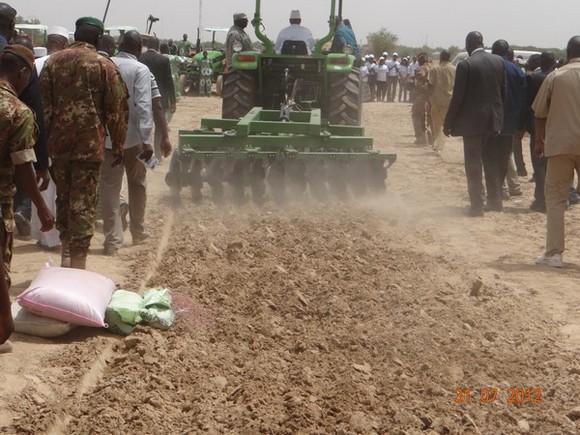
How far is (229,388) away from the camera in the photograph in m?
4.34

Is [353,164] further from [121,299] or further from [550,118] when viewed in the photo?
[121,299]

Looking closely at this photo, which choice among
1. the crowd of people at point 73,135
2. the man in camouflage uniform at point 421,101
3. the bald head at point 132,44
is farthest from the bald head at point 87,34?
the man in camouflage uniform at point 421,101

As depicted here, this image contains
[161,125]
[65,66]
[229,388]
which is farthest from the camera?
[161,125]

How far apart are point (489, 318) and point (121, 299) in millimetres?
2161

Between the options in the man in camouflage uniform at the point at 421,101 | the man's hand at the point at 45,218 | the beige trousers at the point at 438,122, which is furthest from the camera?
the man in camouflage uniform at the point at 421,101

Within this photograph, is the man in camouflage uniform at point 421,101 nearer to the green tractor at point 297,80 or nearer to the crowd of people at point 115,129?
the green tractor at point 297,80

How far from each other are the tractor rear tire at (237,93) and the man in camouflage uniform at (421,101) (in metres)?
4.30

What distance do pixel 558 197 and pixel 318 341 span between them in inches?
125

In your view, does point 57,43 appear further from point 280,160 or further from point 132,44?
point 280,160

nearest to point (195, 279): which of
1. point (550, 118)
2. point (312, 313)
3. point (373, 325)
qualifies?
point (312, 313)

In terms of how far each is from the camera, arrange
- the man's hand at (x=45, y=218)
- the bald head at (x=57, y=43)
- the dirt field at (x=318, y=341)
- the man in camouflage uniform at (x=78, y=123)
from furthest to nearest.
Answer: the bald head at (x=57, y=43) → the man in camouflage uniform at (x=78, y=123) → the man's hand at (x=45, y=218) → the dirt field at (x=318, y=341)

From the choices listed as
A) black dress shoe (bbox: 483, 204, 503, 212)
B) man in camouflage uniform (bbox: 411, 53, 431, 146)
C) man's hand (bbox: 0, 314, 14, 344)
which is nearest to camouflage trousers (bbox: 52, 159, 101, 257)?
man's hand (bbox: 0, 314, 14, 344)

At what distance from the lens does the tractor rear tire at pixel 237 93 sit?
11664 millimetres

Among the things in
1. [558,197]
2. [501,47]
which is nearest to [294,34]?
[501,47]
